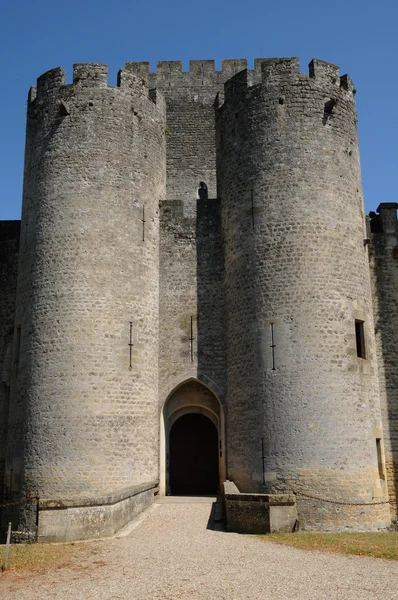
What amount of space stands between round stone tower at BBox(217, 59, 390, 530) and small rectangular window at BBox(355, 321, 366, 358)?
2 cm

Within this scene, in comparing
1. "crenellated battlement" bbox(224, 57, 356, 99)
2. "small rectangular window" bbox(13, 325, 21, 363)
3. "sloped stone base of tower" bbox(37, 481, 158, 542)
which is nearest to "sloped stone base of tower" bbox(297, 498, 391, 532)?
"sloped stone base of tower" bbox(37, 481, 158, 542)

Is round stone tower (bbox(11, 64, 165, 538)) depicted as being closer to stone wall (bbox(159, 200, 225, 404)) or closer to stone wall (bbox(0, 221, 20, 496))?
stone wall (bbox(159, 200, 225, 404))

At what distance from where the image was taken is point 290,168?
50.5 feet

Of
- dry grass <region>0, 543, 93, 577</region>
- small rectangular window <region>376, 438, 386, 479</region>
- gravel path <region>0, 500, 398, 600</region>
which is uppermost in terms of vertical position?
small rectangular window <region>376, 438, 386, 479</region>

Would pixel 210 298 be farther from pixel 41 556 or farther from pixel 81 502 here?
pixel 41 556

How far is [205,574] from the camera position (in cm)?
790

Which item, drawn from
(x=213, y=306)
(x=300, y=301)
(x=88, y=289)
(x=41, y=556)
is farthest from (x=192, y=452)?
(x=41, y=556)

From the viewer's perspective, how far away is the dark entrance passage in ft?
64.5

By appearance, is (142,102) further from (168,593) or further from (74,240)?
(168,593)

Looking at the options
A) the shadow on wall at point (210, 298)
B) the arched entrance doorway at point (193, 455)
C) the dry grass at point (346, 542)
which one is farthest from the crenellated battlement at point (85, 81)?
the dry grass at point (346, 542)

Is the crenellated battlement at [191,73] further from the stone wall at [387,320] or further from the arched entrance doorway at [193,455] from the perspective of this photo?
the arched entrance doorway at [193,455]

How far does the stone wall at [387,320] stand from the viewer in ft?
52.4

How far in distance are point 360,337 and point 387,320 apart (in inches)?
85.4

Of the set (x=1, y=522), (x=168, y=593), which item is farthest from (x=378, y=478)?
(x=1, y=522)
